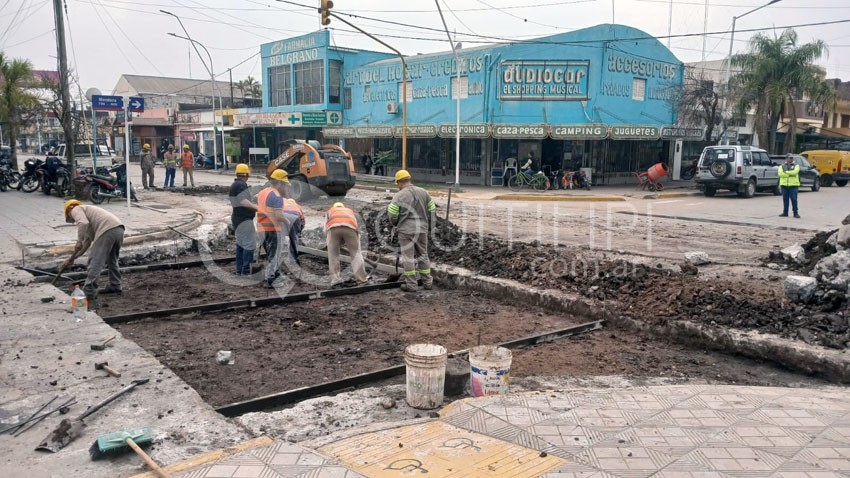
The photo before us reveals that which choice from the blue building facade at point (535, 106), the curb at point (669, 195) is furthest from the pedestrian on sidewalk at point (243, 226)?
the curb at point (669, 195)

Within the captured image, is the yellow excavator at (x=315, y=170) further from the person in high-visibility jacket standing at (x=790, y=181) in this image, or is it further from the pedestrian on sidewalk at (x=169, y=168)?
the person in high-visibility jacket standing at (x=790, y=181)

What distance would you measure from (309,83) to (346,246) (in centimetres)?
3007

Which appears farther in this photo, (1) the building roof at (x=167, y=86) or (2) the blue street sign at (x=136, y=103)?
(1) the building roof at (x=167, y=86)

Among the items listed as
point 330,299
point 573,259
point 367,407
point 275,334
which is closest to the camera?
point 367,407

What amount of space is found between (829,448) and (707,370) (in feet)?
6.21

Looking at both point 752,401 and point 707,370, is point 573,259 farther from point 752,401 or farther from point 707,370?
point 752,401

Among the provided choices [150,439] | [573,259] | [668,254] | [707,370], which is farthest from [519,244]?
[150,439]

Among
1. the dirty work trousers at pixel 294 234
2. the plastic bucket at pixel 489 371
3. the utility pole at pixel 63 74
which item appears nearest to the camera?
the plastic bucket at pixel 489 371

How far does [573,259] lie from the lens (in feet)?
29.9

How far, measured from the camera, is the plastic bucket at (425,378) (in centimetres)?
457

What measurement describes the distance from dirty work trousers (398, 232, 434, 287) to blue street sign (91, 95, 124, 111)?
359 inches

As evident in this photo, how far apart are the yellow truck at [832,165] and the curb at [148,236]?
28446 millimetres

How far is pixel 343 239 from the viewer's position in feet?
30.9

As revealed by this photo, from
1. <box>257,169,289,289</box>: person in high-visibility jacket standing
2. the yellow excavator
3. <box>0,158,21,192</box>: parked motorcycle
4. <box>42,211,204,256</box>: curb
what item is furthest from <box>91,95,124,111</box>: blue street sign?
<box>0,158,21,192</box>: parked motorcycle
